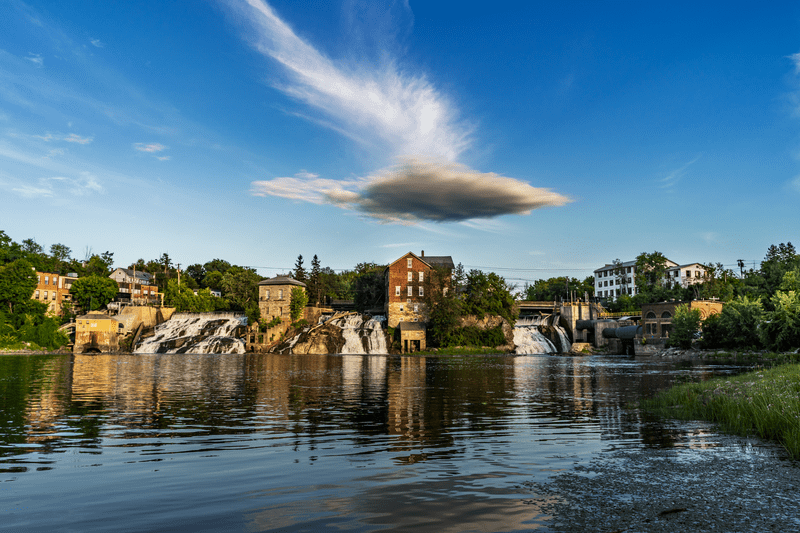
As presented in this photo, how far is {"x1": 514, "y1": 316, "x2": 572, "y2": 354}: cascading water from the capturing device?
3164 inches

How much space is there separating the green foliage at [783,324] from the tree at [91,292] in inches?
4147

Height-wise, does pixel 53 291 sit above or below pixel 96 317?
above

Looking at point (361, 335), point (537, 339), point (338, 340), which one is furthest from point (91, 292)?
point (537, 339)

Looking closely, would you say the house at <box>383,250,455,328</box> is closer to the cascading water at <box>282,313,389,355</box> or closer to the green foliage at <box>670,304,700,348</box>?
the cascading water at <box>282,313,389,355</box>

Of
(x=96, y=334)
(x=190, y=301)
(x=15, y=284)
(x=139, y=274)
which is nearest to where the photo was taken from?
(x=96, y=334)

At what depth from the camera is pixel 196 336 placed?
261ft

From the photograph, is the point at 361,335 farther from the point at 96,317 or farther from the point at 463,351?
the point at 96,317

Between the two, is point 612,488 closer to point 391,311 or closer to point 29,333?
point 391,311

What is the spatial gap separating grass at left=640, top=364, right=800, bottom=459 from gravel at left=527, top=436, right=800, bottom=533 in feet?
4.71

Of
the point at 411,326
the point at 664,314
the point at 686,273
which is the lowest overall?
the point at 411,326

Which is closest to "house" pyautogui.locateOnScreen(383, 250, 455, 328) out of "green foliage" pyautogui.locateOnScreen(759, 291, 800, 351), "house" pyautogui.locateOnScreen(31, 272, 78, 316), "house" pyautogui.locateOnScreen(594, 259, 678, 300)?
"green foliage" pyautogui.locateOnScreen(759, 291, 800, 351)

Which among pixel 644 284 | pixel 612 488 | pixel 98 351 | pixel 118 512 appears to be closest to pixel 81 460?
pixel 118 512

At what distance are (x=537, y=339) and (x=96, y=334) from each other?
2786 inches

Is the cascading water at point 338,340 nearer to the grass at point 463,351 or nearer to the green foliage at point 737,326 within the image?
the grass at point 463,351
